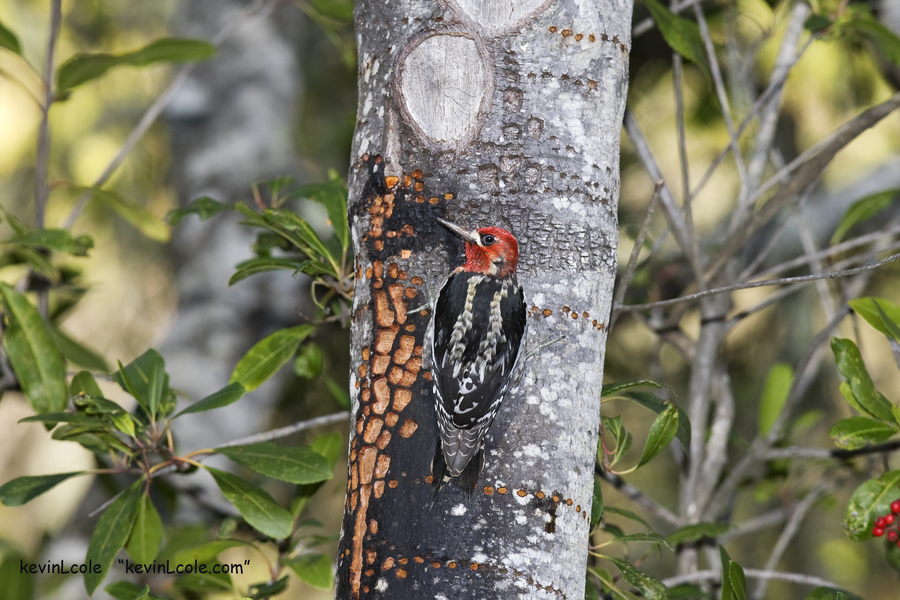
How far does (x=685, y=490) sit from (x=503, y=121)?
136 cm

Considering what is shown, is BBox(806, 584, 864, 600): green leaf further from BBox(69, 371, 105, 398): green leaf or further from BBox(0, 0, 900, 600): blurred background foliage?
BBox(69, 371, 105, 398): green leaf

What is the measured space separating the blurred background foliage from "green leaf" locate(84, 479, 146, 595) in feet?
3.19

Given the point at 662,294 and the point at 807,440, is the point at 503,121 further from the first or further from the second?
the point at 807,440

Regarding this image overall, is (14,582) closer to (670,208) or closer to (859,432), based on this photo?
(670,208)

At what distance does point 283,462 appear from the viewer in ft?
5.29

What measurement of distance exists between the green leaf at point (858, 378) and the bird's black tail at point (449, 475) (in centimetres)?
97

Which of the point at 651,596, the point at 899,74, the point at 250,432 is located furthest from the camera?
the point at 250,432

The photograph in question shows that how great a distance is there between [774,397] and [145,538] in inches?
77.6

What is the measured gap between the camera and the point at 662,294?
3.12 metres

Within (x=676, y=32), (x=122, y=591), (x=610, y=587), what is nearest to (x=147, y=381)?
(x=122, y=591)

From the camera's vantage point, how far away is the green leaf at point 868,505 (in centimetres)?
160

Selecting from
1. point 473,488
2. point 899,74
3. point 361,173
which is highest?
point 899,74

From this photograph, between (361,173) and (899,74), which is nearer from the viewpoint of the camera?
(361,173)

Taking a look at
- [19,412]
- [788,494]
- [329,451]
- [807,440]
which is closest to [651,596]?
[329,451]
